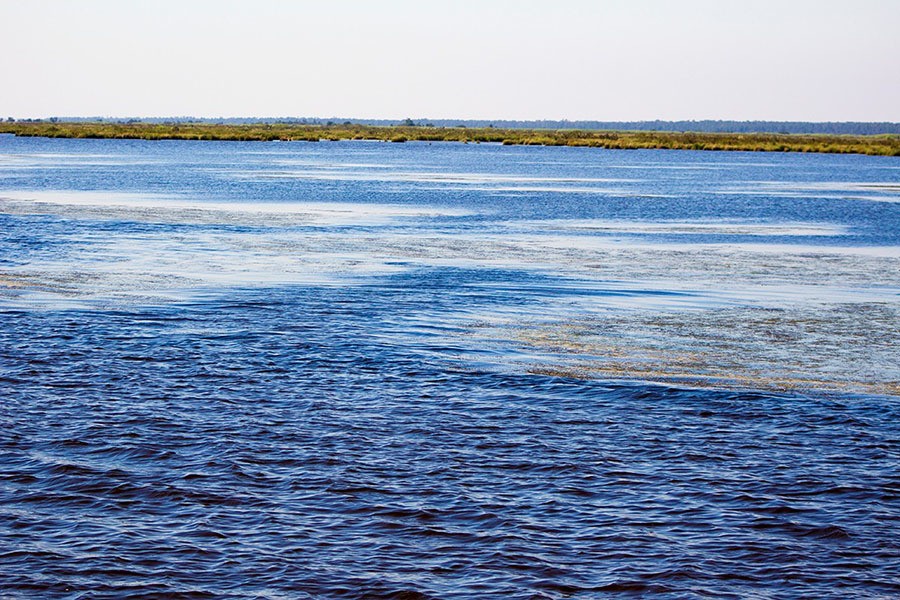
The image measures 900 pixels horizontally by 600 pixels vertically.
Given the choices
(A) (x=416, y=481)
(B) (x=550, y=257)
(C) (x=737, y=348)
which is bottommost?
(A) (x=416, y=481)

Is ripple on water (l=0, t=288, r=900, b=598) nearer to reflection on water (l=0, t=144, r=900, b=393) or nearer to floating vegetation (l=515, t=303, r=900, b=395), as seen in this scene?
floating vegetation (l=515, t=303, r=900, b=395)

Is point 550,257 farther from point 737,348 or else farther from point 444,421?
point 444,421

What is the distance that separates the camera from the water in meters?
10.1

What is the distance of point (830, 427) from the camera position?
48.1 feet

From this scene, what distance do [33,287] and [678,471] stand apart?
16778 millimetres

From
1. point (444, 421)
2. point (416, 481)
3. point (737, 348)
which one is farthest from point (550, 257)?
point (416, 481)

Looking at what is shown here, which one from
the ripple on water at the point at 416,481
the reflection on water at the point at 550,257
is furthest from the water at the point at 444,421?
the reflection on water at the point at 550,257

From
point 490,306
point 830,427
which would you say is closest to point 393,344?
point 490,306

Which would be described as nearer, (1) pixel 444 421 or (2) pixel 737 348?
(1) pixel 444 421

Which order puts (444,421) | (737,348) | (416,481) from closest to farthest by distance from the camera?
1. (416,481)
2. (444,421)
3. (737,348)

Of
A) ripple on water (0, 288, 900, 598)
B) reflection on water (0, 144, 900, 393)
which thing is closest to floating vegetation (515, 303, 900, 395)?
reflection on water (0, 144, 900, 393)

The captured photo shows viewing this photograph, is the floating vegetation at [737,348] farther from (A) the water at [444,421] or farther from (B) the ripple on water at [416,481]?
(B) the ripple on water at [416,481]

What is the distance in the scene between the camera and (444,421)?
14.7m

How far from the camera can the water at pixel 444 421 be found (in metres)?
10.1
